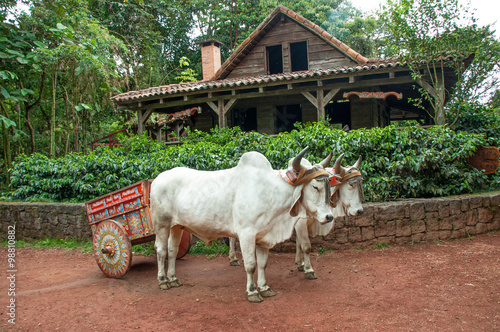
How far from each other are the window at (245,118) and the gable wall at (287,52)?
156 cm

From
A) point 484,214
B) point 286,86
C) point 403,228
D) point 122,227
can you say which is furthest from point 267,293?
point 286,86

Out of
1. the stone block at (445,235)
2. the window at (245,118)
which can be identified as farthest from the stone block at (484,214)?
the window at (245,118)

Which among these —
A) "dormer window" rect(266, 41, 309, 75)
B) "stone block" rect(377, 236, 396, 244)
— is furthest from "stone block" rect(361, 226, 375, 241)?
"dormer window" rect(266, 41, 309, 75)

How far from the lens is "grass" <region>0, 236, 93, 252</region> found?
7.77 metres

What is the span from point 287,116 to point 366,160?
7902 mm

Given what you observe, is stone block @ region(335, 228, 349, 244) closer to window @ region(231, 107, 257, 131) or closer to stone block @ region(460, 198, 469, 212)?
stone block @ region(460, 198, 469, 212)

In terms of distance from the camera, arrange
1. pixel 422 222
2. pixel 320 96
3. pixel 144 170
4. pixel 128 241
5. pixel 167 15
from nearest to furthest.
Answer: pixel 128 241 → pixel 422 222 → pixel 144 170 → pixel 320 96 → pixel 167 15

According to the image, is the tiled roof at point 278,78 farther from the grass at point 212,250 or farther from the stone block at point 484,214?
the grass at point 212,250

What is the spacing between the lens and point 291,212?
422cm

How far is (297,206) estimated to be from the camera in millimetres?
4270

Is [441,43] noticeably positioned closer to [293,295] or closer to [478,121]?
[478,121]

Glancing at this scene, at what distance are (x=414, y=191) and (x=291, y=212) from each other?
375 centimetres

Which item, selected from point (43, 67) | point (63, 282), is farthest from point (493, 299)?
point (43, 67)

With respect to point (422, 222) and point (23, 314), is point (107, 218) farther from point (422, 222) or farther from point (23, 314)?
point (422, 222)
